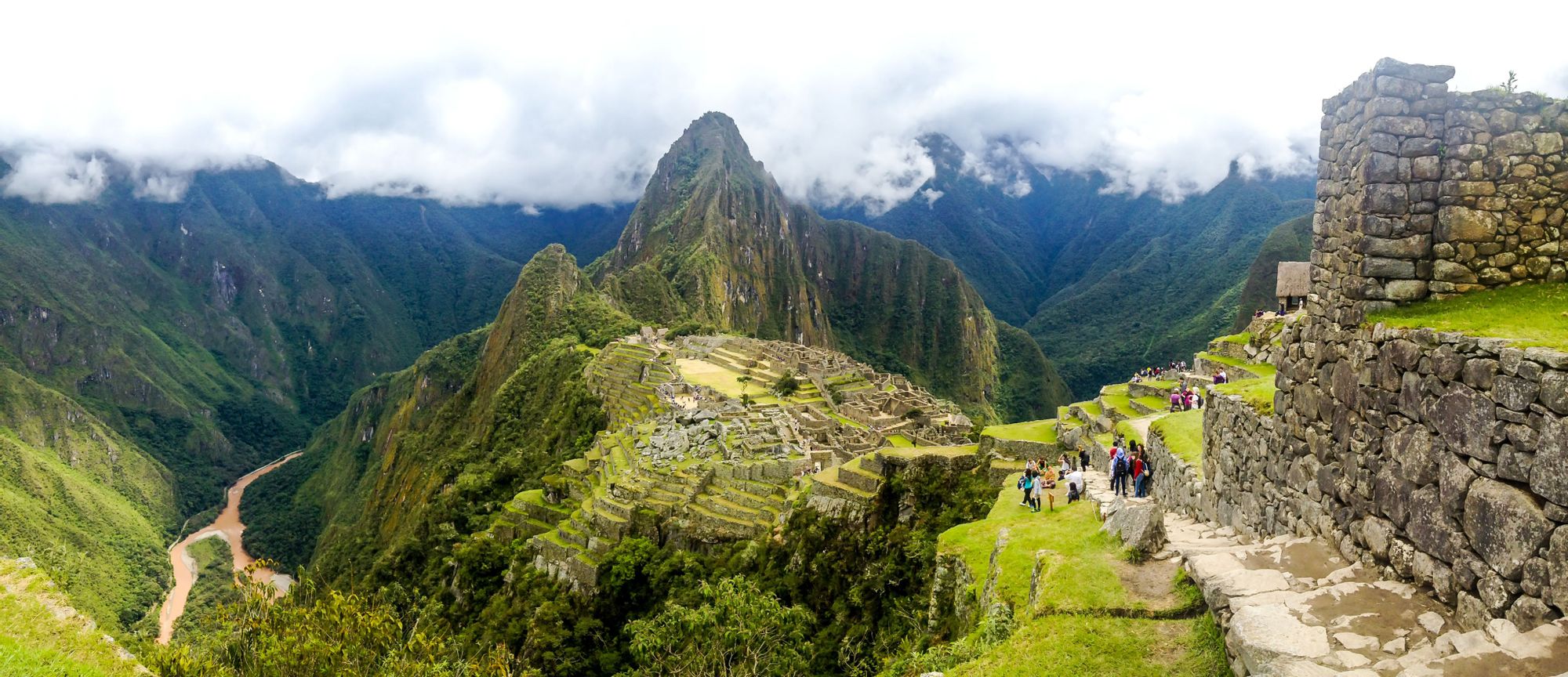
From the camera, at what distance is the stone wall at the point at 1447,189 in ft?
22.3

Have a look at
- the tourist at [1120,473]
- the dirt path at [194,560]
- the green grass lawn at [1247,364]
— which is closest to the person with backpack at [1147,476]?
the tourist at [1120,473]

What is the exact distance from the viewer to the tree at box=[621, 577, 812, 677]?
56.7 ft

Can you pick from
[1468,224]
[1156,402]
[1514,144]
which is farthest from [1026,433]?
[1514,144]

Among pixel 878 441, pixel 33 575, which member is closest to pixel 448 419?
pixel 878 441

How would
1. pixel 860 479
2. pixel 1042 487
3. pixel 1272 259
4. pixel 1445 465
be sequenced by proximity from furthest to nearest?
pixel 1272 259 → pixel 860 479 → pixel 1042 487 → pixel 1445 465

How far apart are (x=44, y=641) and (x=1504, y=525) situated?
769 inches

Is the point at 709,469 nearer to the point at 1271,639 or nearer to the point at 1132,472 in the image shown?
the point at 1132,472

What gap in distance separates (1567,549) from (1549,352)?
127 cm

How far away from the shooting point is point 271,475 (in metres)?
171

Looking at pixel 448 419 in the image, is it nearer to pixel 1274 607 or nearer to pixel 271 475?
pixel 271 475

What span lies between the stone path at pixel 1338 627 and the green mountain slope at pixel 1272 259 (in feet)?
346

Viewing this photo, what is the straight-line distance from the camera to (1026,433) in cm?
2598

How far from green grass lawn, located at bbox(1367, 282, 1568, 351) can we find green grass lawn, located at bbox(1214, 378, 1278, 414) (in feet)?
7.81

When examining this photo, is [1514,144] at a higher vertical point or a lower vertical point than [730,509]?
higher
